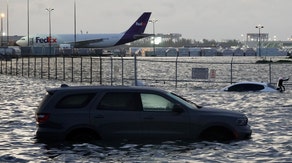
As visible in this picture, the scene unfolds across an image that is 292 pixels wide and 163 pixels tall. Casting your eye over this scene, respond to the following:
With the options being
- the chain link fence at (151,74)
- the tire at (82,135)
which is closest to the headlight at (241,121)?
the tire at (82,135)

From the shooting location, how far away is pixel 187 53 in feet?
593

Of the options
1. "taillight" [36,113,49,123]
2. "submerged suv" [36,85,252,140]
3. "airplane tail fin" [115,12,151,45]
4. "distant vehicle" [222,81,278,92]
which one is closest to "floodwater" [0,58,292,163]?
"submerged suv" [36,85,252,140]

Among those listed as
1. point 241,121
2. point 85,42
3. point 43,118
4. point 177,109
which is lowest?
point 241,121

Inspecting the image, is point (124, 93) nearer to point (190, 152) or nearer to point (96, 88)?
point (96, 88)

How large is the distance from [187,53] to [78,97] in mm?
169030

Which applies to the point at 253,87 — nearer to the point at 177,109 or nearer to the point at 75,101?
the point at 177,109

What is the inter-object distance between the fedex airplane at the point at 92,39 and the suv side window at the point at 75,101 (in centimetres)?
12013

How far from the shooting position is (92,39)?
143375 mm

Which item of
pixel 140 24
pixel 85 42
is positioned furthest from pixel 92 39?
pixel 140 24

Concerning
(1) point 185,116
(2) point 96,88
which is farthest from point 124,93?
(1) point 185,116

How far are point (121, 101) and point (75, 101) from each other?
1.05 meters

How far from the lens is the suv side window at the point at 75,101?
12586mm

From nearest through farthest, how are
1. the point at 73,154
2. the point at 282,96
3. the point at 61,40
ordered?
the point at 73,154, the point at 282,96, the point at 61,40

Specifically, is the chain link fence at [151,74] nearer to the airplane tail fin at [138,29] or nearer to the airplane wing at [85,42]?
the airplane tail fin at [138,29]
